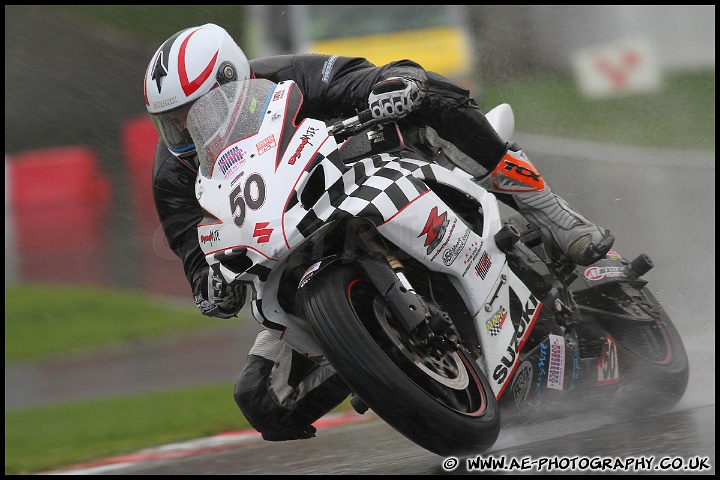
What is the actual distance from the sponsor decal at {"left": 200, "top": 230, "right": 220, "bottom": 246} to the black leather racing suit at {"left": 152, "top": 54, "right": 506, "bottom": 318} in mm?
531

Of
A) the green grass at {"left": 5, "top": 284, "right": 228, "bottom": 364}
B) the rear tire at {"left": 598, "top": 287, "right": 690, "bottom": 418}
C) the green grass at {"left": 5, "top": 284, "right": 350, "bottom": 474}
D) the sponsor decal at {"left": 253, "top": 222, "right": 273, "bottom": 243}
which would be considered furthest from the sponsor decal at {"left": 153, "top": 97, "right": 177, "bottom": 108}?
the green grass at {"left": 5, "top": 284, "right": 228, "bottom": 364}

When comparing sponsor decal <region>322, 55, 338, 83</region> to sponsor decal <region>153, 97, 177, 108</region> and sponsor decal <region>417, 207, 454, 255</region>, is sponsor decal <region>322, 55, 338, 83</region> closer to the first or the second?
sponsor decal <region>153, 97, 177, 108</region>

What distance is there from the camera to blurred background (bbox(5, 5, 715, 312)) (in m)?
10.9

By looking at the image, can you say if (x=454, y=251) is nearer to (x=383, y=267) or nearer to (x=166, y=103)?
(x=383, y=267)

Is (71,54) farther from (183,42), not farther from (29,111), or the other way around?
(183,42)

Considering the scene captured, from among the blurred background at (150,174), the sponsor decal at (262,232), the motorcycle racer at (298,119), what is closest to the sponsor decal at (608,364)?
the motorcycle racer at (298,119)

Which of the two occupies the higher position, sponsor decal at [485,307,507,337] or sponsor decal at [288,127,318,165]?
sponsor decal at [288,127,318,165]

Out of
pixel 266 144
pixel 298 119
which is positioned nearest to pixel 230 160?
pixel 266 144

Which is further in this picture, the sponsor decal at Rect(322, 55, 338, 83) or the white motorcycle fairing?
the sponsor decal at Rect(322, 55, 338, 83)

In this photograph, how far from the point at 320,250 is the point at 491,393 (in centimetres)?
83

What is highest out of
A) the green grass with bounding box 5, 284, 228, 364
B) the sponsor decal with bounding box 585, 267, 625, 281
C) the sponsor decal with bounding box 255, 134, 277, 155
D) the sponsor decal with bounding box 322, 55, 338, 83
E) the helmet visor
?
the sponsor decal with bounding box 322, 55, 338, 83

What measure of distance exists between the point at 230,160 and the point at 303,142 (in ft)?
0.94

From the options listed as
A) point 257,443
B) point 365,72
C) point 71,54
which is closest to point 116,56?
point 71,54

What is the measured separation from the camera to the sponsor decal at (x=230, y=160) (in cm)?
368
